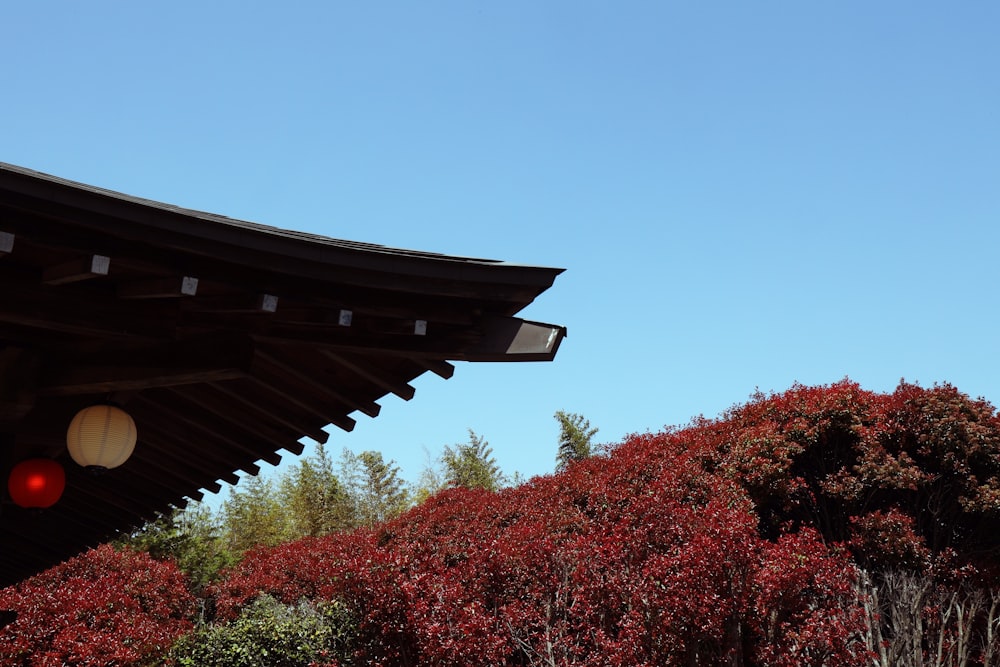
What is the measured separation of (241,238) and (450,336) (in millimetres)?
791

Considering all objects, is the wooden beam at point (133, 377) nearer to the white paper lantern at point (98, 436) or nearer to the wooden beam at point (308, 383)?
the wooden beam at point (308, 383)

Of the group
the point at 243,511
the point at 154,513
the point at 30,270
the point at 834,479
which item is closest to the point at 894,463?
the point at 834,479

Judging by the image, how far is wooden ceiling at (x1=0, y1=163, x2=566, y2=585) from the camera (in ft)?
→ 8.00

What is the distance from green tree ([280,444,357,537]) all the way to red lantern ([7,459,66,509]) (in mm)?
22312

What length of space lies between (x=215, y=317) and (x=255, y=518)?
81.6ft

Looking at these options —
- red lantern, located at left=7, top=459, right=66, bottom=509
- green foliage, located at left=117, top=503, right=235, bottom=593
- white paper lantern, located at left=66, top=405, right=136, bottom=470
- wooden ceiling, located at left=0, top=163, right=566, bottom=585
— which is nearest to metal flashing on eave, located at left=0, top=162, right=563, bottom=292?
wooden ceiling, located at left=0, top=163, right=566, bottom=585

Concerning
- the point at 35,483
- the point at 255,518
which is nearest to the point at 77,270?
the point at 35,483

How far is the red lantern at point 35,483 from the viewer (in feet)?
12.0

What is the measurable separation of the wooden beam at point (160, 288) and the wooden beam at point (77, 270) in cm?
17

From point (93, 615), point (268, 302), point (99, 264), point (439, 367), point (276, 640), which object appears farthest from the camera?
point (93, 615)

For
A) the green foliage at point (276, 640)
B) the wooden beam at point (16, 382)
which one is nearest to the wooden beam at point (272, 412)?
the wooden beam at point (16, 382)

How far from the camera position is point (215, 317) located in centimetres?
289

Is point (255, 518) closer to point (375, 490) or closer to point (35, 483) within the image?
point (375, 490)

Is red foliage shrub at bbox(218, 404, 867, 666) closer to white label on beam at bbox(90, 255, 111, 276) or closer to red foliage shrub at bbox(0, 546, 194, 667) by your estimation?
red foliage shrub at bbox(0, 546, 194, 667)
